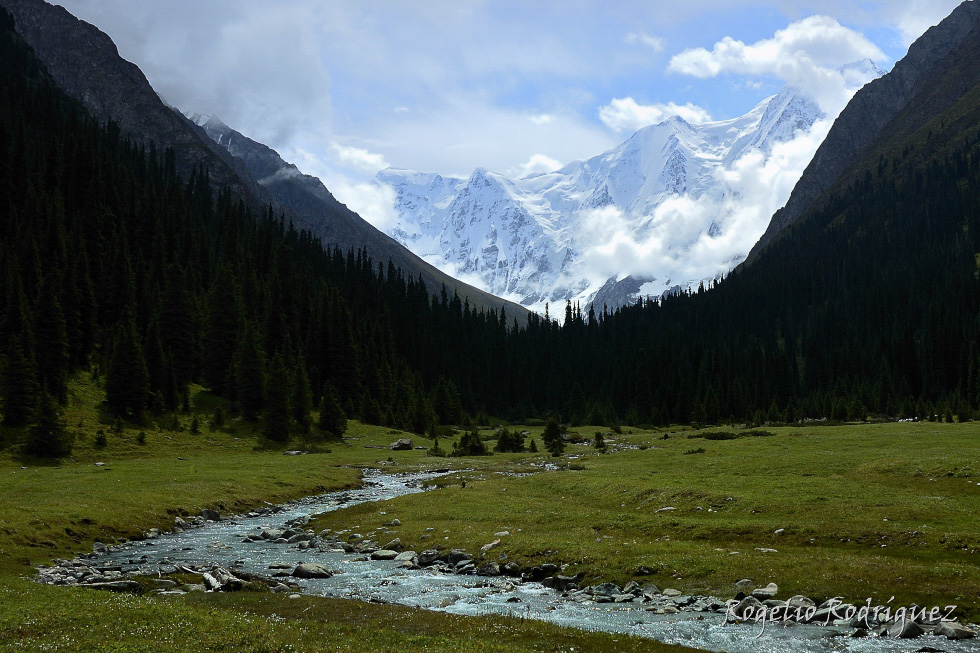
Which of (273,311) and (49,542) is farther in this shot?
(273,311)

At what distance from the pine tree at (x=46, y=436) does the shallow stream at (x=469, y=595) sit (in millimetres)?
31029

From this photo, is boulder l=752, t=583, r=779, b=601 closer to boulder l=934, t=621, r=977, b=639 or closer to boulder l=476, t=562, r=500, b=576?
boulder l=934, t=621, r=977, b=639

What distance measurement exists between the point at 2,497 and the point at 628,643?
3988 centimetres

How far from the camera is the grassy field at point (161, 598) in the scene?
49.4 ft

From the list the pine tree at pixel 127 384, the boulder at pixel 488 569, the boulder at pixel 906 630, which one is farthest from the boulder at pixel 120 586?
the pine tree at pixel 127 384

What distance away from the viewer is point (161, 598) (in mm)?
20438

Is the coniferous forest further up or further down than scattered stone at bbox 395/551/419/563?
further up

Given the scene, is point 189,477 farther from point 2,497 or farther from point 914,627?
point 914,627

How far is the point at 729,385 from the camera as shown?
15350 centimetres

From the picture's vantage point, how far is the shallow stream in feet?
55.5

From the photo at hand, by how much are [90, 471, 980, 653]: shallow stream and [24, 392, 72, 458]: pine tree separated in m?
31.0

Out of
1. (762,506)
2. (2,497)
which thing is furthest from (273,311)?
(762,506)

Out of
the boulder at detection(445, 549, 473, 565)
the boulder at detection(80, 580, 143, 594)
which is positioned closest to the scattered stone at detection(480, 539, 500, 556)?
the boulder at detection(445, 549, 473, 565)

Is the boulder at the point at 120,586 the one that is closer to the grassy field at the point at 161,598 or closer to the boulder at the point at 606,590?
the grassy field at the point at 161,598
